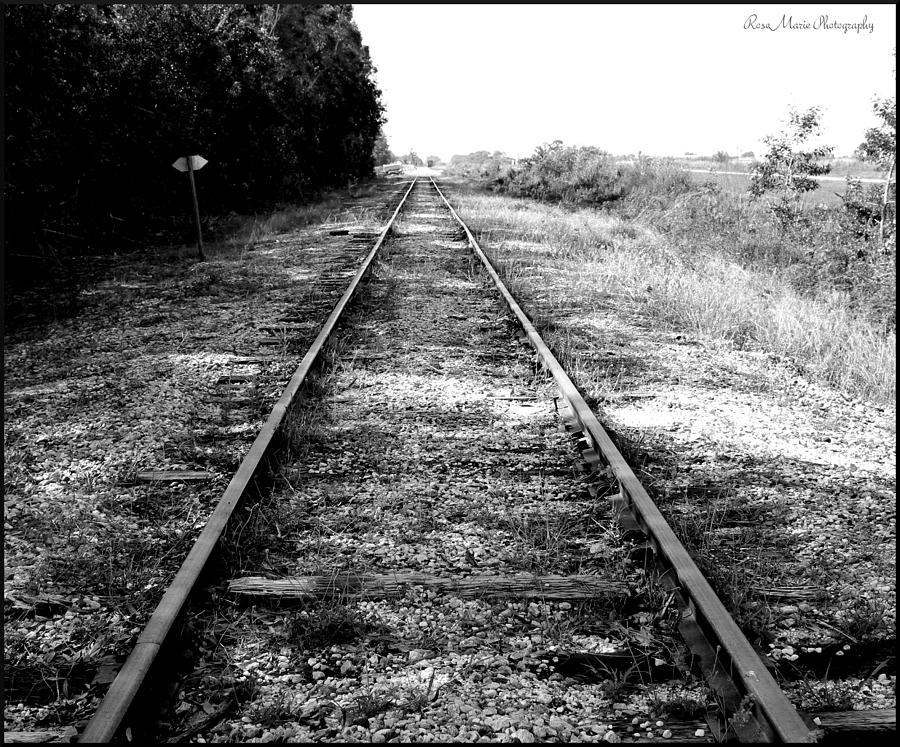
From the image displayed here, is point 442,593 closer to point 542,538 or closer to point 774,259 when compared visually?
point 542,538

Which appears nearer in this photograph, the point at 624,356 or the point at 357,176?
the point at 624,356

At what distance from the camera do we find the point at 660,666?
92.3 inches

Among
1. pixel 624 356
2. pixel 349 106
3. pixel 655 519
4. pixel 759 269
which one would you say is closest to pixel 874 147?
pixel 759 269

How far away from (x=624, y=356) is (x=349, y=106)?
89.6 feet

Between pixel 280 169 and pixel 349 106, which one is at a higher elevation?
pixel 349 106

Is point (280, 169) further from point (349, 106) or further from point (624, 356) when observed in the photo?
point (624, 356)

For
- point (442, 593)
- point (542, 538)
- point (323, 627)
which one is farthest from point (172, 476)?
point (542, 538)

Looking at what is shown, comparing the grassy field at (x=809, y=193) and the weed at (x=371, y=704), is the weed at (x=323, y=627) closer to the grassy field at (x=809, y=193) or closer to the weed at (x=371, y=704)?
the weed at (x=371, y=704)

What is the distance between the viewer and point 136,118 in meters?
12.2

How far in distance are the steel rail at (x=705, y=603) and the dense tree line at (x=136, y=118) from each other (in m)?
8.02

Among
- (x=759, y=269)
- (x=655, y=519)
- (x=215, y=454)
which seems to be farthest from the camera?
(x=759, y=269)

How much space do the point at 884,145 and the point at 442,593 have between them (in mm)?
8909

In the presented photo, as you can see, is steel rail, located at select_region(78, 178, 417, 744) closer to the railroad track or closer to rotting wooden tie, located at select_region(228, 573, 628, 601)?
the railroad track

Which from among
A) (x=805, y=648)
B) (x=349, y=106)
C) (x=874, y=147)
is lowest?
(x=805, y=648)
